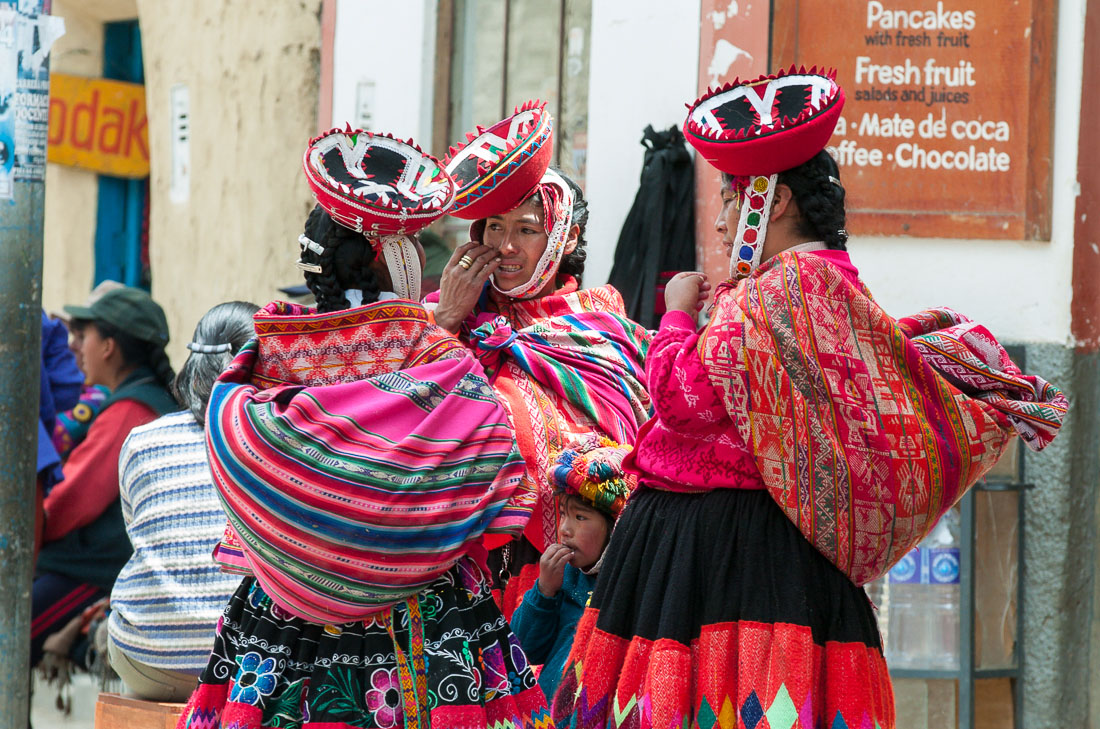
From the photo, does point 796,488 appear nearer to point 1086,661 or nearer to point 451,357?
point 451,357

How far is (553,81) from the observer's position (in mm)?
6547

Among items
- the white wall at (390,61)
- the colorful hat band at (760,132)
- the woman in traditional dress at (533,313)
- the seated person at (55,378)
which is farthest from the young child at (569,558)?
the white wall at (390,61)

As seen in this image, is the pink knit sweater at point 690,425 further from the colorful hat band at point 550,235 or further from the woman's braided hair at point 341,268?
the colorful hat band at point 550,235

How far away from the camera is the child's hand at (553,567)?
3508mm

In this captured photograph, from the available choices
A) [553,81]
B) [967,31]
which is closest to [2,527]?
[553,81]

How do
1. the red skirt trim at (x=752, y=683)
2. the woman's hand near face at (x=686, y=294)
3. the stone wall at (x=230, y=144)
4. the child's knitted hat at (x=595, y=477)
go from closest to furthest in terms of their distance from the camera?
1. the red skirt trim at (x=752, y=683)
2. the woman's hand near face at (x=686, y=294)
3. the child's knitted hat at (x=595, y=477)
4. the stone wall at (x=230, y=144)

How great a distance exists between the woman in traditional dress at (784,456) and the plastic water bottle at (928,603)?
2.53m

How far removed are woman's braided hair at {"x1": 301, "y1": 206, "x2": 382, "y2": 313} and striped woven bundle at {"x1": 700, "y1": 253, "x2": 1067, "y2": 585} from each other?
764 mm

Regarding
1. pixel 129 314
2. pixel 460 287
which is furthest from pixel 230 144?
pixel 460 287

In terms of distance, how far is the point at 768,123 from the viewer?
9.56 feet

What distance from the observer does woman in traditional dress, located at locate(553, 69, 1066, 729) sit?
2771 mm

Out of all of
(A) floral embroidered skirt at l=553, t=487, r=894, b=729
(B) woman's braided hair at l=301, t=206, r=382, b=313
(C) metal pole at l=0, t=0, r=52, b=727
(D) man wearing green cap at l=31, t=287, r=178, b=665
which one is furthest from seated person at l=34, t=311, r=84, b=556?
(A) floral embroidered skirt at l=553, t=487, r=894, b=729

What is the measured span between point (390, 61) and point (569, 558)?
401 centimetres

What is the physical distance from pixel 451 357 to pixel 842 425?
0.84 meters
